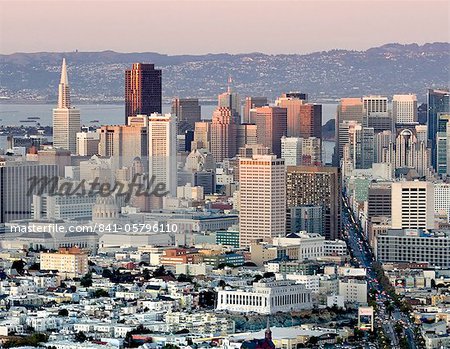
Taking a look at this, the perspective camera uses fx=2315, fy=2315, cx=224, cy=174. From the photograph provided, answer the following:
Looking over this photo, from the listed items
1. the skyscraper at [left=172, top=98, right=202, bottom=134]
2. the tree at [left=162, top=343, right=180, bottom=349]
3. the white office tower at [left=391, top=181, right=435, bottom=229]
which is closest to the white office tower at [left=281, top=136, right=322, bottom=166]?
the skyscraper at [left=172, top=98, right=202, bottom=134]

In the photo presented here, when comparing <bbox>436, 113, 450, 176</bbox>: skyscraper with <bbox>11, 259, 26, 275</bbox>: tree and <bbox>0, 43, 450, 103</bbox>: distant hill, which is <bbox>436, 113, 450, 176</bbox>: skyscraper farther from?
<bbox>11, 259, 26, 275</bbox>: tree

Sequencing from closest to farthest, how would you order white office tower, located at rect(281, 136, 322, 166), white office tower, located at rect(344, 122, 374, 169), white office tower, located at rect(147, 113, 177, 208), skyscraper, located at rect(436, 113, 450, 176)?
1. white office tower, located at rect(147, 113, 177, 208)
2. white office tower, located at rect(281, 136, 322, 166)
3. skyscraper, located at rect(436, 113, 450, 176)
4. white office tower, located at rect(344, 122, 374, 169)

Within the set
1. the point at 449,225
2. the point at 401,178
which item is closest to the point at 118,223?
the point at 449,225

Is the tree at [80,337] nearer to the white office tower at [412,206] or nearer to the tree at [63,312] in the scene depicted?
the tree at [63,312]

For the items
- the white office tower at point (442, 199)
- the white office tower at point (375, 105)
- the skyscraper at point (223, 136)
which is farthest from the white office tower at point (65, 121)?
the white office tower at point (442, 199)

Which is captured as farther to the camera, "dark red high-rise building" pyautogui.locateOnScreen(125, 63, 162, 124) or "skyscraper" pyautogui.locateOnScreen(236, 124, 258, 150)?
"dark red high-rise building" pyautogui.locateOnScreen(125, 63, 162, 124)

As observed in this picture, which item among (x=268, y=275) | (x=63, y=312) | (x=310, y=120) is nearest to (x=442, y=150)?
(x=310, y=120)

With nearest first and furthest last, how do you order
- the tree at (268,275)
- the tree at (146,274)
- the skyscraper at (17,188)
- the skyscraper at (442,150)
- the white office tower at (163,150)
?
1. the tree at (268,275)
2. the tree at (146,274)
3. the skyscraper at (17,188)
4. the white office tower at (163,150)
5. the skyscraper at (442,150)
